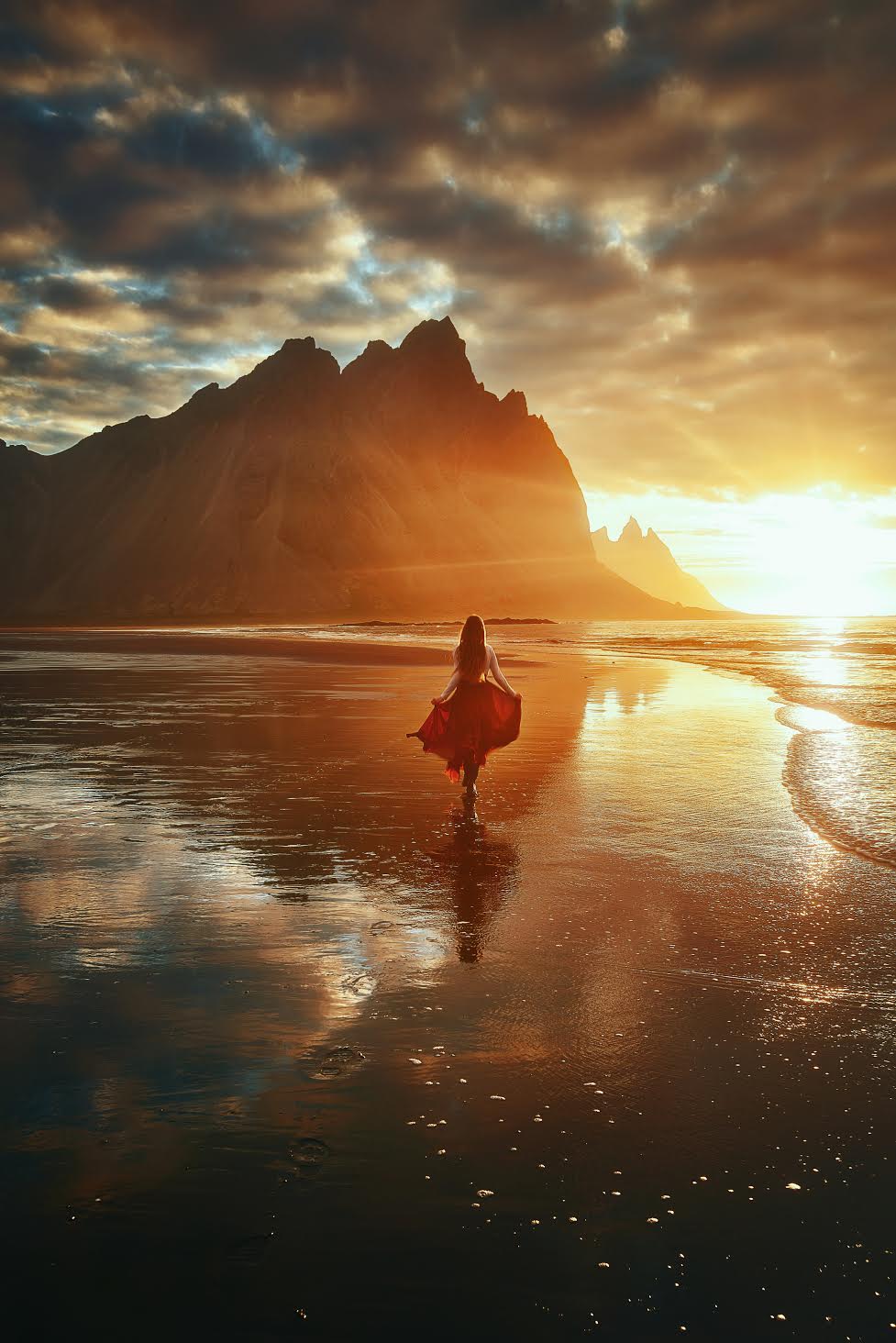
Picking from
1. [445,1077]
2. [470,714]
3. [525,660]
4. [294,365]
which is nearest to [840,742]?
[470,714]

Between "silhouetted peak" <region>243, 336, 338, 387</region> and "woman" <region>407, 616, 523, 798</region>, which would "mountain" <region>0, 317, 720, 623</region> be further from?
"woman" <region>407, 616, 523, 798</region>

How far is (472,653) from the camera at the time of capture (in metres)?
10.5

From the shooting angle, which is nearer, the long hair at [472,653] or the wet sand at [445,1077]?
the wet sand at [445,1077]

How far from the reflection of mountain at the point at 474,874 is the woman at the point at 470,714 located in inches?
38.9

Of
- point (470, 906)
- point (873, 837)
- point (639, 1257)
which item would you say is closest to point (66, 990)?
point (470, 906)

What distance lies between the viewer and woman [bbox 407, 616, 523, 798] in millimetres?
10438

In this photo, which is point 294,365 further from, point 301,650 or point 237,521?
point 301,650

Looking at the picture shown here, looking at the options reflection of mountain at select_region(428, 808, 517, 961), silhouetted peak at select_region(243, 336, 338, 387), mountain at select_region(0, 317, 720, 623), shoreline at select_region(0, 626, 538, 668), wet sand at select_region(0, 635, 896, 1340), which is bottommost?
reflection of mountain at select_region(428, 808, 517, 961)

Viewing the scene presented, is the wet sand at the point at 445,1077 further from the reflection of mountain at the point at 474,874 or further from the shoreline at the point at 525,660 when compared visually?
the shoreline at the point at 525,660

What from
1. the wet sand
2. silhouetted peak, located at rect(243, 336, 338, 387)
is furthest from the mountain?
the wet sand

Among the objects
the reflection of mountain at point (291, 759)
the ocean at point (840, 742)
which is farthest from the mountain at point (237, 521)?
the reflection of mountain at point (291, 759)

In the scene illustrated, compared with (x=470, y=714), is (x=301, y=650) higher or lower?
lower

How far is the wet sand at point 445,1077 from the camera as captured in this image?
2707 mm

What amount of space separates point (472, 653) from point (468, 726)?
0.79 metres
